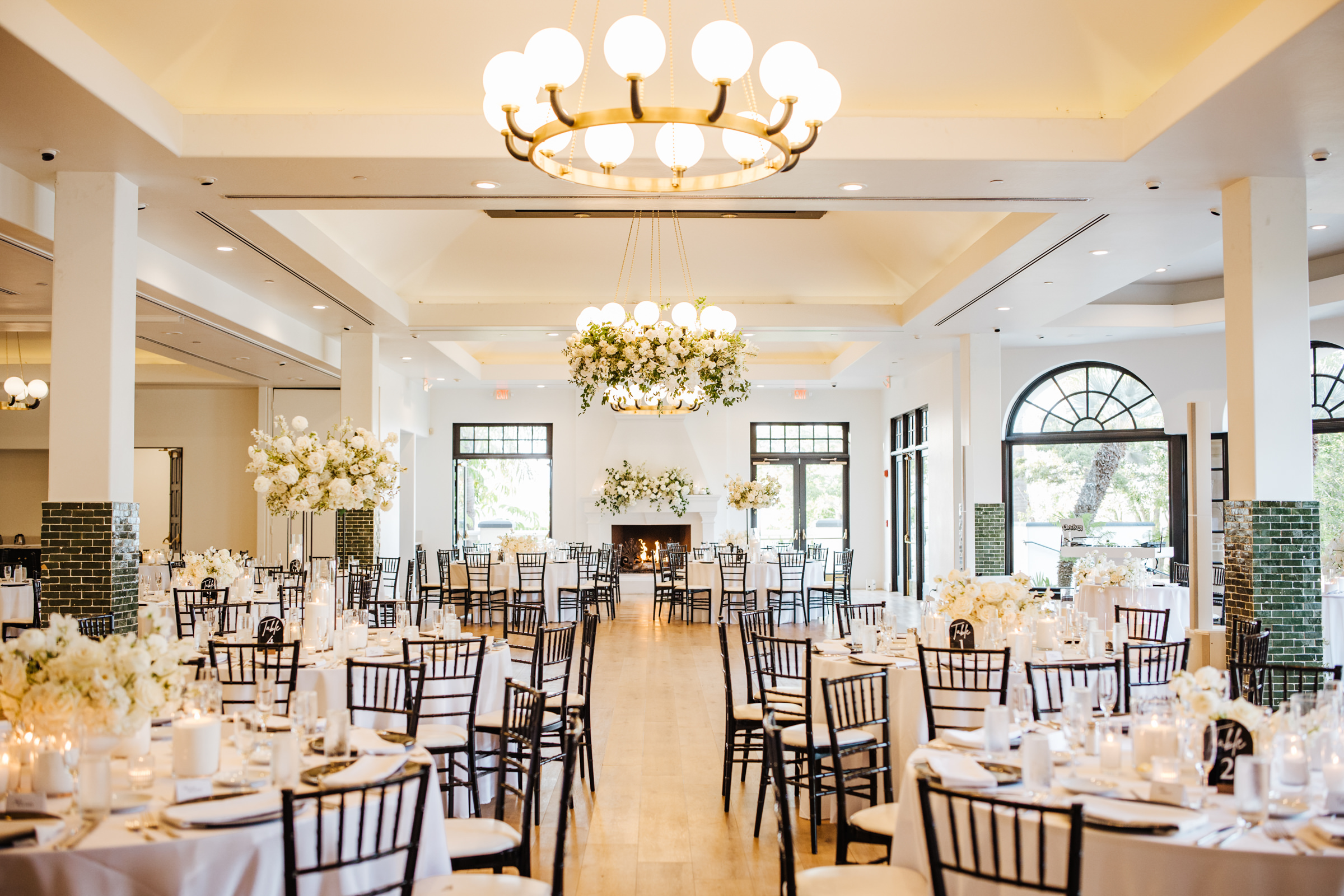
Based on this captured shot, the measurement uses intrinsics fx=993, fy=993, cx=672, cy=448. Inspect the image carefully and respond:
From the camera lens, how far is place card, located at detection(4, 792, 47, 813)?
296 cm

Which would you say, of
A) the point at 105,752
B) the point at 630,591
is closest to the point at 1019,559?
the point at 630,591

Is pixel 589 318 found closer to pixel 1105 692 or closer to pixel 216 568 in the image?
pixel 216 568

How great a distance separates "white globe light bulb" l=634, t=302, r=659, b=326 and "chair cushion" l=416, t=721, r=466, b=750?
356cm

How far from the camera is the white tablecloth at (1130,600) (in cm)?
955

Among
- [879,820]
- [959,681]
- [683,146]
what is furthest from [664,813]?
[683,146]

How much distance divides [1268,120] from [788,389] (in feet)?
43.1

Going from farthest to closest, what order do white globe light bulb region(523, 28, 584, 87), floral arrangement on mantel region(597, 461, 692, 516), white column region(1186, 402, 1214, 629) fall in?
1. floral arrangement on mantel region(597, 461, 692, 516)
2. white column region(1186, 402, 1214, 629)
3. white globe light bulb region(523, 28, 584, 87)

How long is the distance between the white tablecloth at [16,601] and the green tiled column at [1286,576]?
10420mm

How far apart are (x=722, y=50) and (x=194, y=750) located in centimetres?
295

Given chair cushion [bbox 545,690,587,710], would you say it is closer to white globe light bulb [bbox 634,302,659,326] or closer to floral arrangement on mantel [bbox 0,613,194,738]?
floral arrangement on mantel [bbox 0,613,194,738]

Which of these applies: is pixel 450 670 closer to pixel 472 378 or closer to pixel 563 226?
pixel 563 226

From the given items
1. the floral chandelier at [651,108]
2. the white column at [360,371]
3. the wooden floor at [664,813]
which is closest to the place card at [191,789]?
the wooden floor at [664,813]

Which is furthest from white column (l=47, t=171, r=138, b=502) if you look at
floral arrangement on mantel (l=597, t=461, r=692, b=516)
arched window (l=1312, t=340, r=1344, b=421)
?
arched window (l=1312, t=340, r=1344, b=421)

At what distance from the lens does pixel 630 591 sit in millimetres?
17734
